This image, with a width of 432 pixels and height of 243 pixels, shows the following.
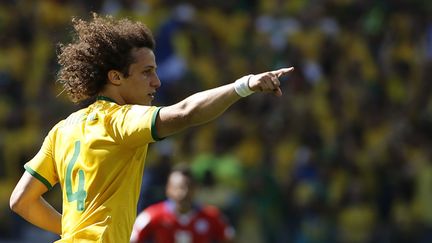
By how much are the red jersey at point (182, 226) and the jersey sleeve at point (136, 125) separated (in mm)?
4456

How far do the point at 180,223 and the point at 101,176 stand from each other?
14.6 ft

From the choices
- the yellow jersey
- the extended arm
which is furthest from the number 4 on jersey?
the extended arm

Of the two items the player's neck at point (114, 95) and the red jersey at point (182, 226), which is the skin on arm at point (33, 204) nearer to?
the player's neck at point (114, 95)

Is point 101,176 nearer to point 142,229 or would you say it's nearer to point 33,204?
point 33,204

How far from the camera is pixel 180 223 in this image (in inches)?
343

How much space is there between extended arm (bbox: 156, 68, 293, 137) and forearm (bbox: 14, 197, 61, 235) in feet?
3.42

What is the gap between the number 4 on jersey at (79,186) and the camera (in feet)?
14.3

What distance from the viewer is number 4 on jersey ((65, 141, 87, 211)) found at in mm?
4371

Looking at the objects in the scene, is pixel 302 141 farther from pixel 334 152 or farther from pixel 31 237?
pixel 31 237

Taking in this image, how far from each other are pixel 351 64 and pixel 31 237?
484cm

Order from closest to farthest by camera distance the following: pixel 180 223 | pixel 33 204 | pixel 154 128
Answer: pixel 154 128
pixel 33 204
pixel 180 223

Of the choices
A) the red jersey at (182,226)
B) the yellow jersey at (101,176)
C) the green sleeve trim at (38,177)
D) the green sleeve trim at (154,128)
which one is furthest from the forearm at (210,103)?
the red jersey at (182,226)

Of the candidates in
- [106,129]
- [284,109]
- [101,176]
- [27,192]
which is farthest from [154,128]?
[284,109]

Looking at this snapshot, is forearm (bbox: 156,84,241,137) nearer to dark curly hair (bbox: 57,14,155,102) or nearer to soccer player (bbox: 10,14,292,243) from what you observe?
soccer player (bbox: 10,14,292,243)
